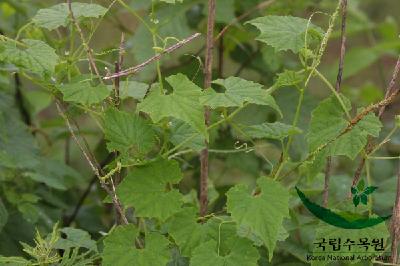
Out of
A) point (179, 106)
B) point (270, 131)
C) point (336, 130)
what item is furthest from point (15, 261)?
point (336, 130)

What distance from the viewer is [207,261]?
1.35 metres

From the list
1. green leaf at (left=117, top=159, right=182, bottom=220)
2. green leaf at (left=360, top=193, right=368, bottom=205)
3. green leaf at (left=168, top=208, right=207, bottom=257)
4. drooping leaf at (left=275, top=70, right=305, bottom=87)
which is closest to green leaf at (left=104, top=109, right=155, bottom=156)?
green leaf at (left=117, top=159, right=182, bottom=220)

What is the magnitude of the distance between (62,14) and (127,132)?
0.30 meters

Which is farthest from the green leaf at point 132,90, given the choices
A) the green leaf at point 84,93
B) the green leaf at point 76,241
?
the green leaf at point 76,241

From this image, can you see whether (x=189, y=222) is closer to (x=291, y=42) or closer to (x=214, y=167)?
(x=291, y=42)

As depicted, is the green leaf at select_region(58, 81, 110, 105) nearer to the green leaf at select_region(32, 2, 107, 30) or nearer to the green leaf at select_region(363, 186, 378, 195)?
the green leaf at select_region(32, 2, 107, 30)

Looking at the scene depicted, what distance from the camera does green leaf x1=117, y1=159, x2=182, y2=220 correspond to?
4.50ft

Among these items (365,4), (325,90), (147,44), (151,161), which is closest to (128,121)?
(151,161)

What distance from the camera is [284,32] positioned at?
1435mm

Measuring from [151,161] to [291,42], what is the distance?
0.34 m

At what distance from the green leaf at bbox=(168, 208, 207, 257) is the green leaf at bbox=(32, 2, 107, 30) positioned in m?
0.41

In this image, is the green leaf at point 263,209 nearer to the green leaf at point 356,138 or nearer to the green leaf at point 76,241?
the green leaf at point 356,138

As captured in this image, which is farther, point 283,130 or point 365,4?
point 365,4

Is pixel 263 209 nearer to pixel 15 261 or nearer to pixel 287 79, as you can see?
pixel 287 79
